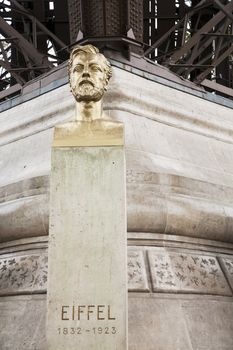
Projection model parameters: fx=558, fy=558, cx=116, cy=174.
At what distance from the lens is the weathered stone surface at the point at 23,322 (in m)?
4.41

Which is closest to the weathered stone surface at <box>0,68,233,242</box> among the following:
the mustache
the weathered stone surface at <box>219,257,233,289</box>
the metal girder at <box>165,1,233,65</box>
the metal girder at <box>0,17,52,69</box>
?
the weathered stone surface at <box>219,257,233,289</box>

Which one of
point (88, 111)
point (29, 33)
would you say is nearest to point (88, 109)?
point (88, 111)

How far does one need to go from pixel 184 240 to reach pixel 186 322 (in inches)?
41.4

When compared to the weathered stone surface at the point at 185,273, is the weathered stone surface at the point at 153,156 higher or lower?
higher

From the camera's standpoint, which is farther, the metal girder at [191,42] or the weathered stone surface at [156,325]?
the metal girder at [191,42]

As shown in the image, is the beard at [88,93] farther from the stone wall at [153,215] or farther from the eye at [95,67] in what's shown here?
the stone wall at [153,215]

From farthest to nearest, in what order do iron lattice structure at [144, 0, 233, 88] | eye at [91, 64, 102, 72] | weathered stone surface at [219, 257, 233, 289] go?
iron lattice structure at [144, 0, 233, 88], weathered stone surface at [219, 257, 233, 289], eye at [91, 64, 102, 72]

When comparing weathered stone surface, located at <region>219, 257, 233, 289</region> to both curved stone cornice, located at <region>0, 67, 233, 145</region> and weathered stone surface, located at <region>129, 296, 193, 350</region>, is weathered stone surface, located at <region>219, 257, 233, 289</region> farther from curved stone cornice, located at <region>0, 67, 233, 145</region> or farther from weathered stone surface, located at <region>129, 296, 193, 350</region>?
curved stone cornice, located at <region>0, 67, 233, 145</region>

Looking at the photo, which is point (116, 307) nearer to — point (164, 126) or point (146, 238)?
point (146, 238)

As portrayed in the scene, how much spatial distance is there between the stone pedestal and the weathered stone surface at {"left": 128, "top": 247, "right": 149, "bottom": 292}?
1.15 metres

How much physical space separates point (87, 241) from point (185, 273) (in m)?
1.65

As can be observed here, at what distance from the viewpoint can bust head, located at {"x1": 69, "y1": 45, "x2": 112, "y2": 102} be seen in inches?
172

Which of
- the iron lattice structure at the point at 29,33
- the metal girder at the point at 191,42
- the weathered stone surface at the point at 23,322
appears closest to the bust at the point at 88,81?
the weathered stone surface at the point at 23,322

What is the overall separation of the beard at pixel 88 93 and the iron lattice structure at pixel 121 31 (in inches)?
137
